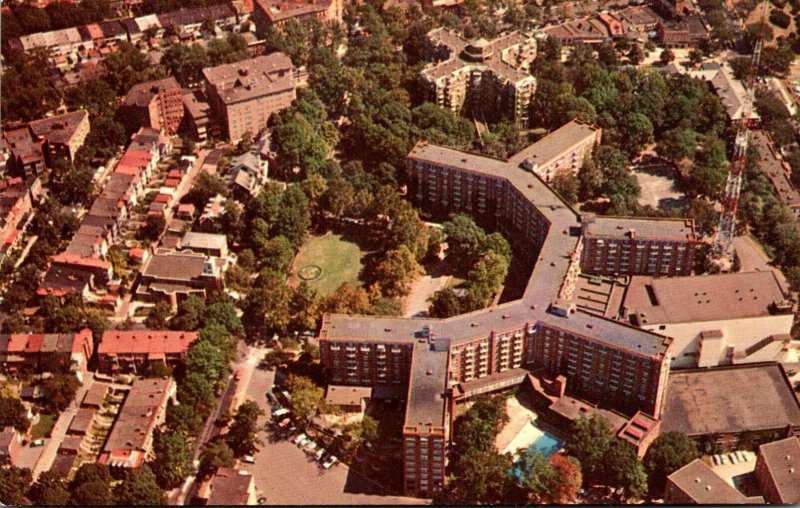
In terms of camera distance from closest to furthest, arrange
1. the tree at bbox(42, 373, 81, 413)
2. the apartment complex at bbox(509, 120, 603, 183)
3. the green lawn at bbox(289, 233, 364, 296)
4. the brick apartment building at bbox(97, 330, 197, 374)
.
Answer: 1. the tree at bbox(42, 373, 81, 413)
2. the brick apartment building at bbox(97, 330, 197, 374)
3. the green lawn at bbox(289, 233, 364, 296)
4. the apartment complex at bbox(509, 120, 603, 183)

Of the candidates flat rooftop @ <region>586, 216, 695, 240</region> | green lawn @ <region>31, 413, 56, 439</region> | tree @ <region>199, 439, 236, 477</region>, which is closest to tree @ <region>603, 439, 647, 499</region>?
flat rooftop @ <region>586, 216, 695, 240</region>

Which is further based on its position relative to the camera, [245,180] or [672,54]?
[672,54]

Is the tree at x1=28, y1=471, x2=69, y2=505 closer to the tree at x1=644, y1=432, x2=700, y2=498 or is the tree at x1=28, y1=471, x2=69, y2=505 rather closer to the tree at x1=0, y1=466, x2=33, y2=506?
the tree at x1=0, y1=466, x2=33, y2=506

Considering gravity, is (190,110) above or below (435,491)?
above

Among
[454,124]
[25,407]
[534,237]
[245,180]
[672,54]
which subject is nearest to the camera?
[25,407]

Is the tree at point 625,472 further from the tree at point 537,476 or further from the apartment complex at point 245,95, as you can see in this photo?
the apartment complex at point 245,95

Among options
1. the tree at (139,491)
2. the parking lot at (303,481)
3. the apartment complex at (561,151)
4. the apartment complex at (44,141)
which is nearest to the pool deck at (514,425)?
the parking lot at (303,481)

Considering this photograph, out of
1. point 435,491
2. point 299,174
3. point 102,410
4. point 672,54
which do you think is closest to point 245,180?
point 299,174

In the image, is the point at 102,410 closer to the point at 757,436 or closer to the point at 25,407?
the point at 25,407
